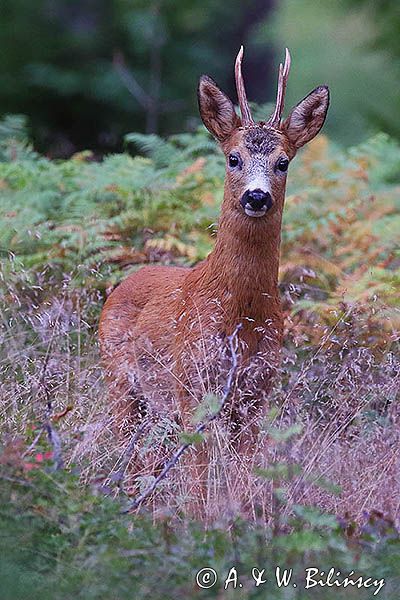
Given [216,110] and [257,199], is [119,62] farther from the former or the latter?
[257,199]

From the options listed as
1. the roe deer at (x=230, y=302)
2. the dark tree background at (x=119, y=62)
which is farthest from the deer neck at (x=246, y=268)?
the dark tree background at (x=119, y=62)

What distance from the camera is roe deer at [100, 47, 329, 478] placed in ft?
20.1

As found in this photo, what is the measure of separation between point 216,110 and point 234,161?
0.41m

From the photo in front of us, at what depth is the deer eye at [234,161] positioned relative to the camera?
658 centimetres

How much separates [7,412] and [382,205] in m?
4.89

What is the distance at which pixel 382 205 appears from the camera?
32.7 feet

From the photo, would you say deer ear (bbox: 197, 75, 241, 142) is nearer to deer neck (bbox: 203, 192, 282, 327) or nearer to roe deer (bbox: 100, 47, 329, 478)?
roe deer (bbox: 100, 47, 329, 478)

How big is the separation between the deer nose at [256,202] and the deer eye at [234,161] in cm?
27

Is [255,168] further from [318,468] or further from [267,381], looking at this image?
[318,468]

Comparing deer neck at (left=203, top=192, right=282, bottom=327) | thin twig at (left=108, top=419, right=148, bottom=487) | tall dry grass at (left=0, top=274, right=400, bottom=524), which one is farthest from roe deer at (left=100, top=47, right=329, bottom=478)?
thin twig at (left=108, top=419, right=148, bottom=487)

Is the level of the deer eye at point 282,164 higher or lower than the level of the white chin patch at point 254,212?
higher

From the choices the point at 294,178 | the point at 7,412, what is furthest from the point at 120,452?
the point at 294,178

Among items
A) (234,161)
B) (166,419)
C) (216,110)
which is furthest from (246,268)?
(166,419)

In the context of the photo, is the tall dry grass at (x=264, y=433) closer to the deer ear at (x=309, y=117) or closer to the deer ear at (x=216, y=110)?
the deer ear at (x=309, y=117)
